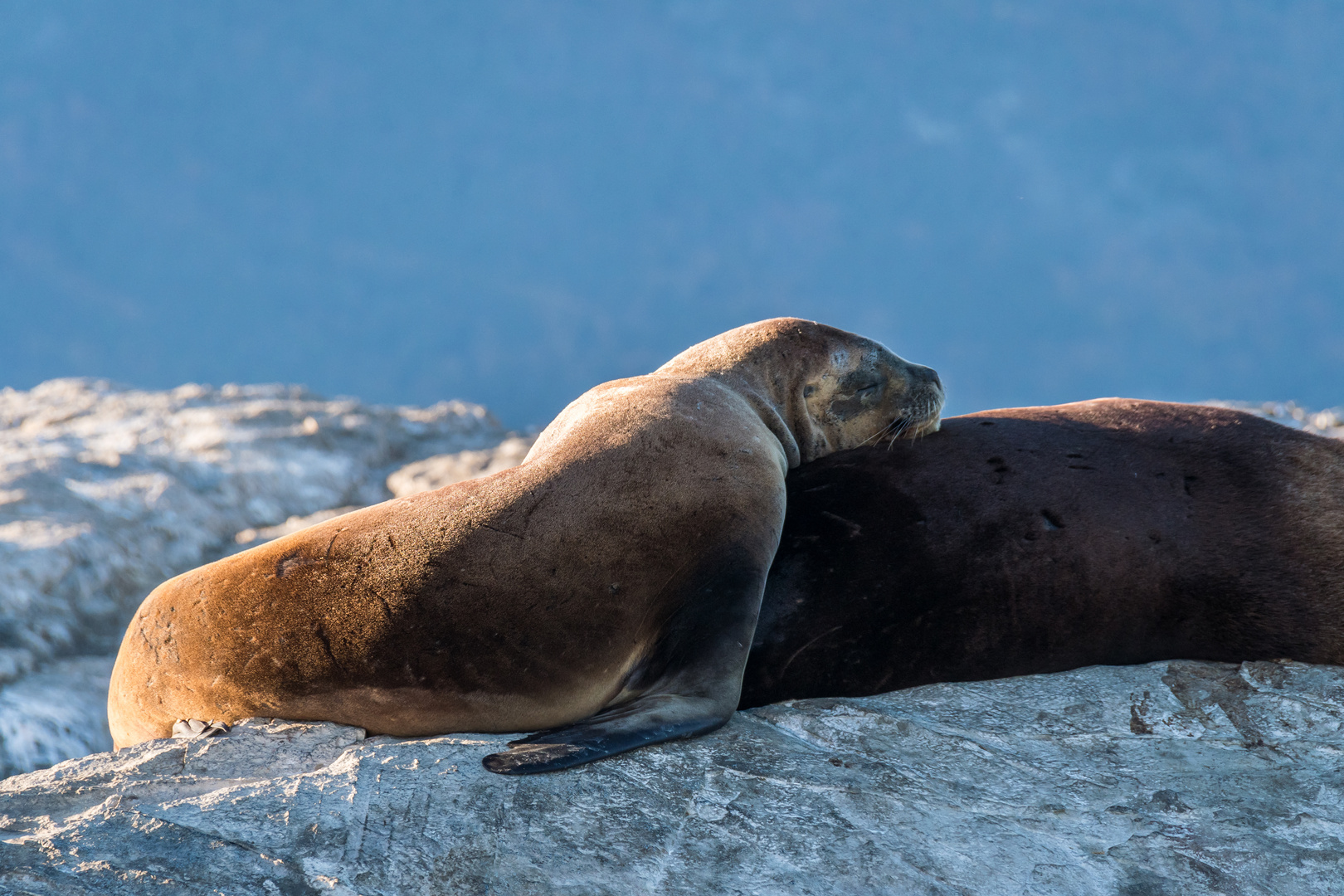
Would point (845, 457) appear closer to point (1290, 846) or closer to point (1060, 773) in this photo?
point (1060, 773)

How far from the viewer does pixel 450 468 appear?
14008 millimetres

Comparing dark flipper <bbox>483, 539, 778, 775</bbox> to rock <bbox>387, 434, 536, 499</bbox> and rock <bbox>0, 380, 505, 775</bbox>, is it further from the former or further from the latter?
rock <bbox>387, 434, 536, 499</bbox>

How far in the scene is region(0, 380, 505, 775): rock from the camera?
820cm

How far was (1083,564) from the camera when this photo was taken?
3787 millimetres

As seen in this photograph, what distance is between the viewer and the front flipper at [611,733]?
2697mm

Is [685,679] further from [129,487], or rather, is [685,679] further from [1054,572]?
[129,487]

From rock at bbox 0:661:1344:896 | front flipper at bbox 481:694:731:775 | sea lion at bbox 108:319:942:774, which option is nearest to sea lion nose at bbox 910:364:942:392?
sea lion at bbox 108:319:942:774

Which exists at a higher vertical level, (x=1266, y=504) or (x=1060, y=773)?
(x=1266, y=504)

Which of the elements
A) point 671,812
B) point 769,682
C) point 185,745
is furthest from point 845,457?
point 185,745

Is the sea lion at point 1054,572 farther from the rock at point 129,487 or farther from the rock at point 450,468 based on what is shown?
the rock at point 450,468

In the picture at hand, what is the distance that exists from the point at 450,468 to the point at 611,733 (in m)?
11.6

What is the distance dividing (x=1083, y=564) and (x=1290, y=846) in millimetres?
1393

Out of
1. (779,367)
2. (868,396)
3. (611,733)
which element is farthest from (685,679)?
(868,396)

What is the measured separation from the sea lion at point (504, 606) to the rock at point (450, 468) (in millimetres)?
8965
